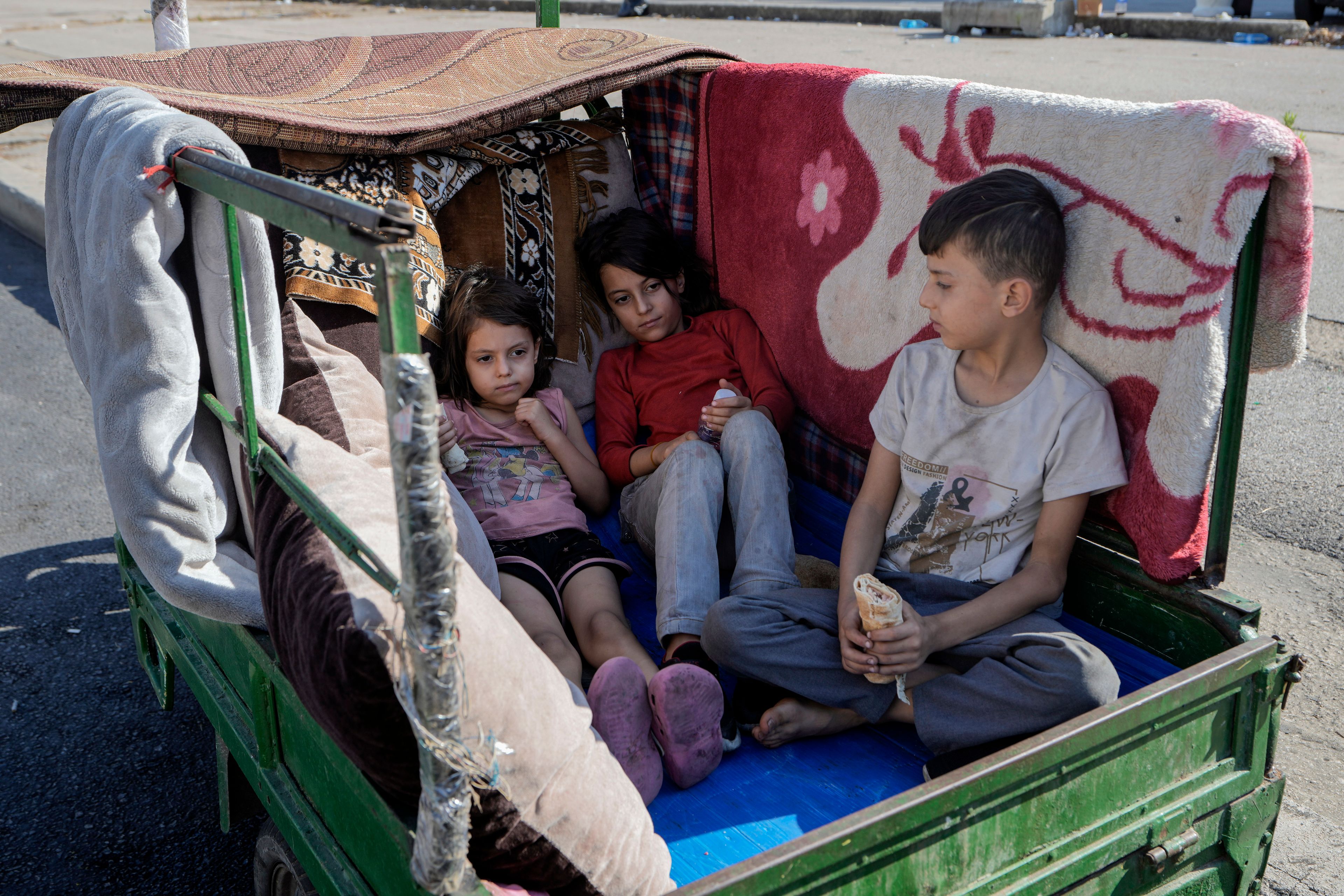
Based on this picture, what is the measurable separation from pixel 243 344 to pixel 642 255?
1.26 meters

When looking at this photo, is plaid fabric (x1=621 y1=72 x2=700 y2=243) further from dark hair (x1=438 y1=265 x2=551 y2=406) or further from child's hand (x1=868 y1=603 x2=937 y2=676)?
child's hand (x1=868 y1=603 x2=937 y2=676)

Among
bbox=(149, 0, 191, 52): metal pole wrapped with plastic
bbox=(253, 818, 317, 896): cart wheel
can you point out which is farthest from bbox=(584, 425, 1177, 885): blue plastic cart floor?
bbox=(149, 0, 191, 52): metal pole wrapped with plastic

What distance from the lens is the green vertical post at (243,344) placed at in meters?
1.71

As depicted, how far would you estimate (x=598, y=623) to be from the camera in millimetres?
2225

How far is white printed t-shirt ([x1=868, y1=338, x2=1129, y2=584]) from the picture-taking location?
1920mm

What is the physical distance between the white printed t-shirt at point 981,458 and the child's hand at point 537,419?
84 centimetres

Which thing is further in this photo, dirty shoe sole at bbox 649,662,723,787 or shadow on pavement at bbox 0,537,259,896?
shadow on pavement at bbox 0,537,259,896

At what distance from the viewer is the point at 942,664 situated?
1967mm

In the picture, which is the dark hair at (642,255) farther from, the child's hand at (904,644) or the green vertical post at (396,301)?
the green vertical post at (396,301)

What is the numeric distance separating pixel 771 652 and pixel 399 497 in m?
1.08

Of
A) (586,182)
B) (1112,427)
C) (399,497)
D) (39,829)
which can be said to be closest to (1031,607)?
(1112,427)

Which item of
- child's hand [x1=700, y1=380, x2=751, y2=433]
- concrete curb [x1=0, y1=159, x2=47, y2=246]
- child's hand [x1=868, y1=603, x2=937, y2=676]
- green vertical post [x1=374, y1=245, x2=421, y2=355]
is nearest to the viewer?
green vertical post [x1=374, y1=245, x2=421, y2=355]

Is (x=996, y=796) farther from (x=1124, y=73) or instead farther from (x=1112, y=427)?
(x=1124, y=73)

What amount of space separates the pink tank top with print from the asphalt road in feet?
2.81
